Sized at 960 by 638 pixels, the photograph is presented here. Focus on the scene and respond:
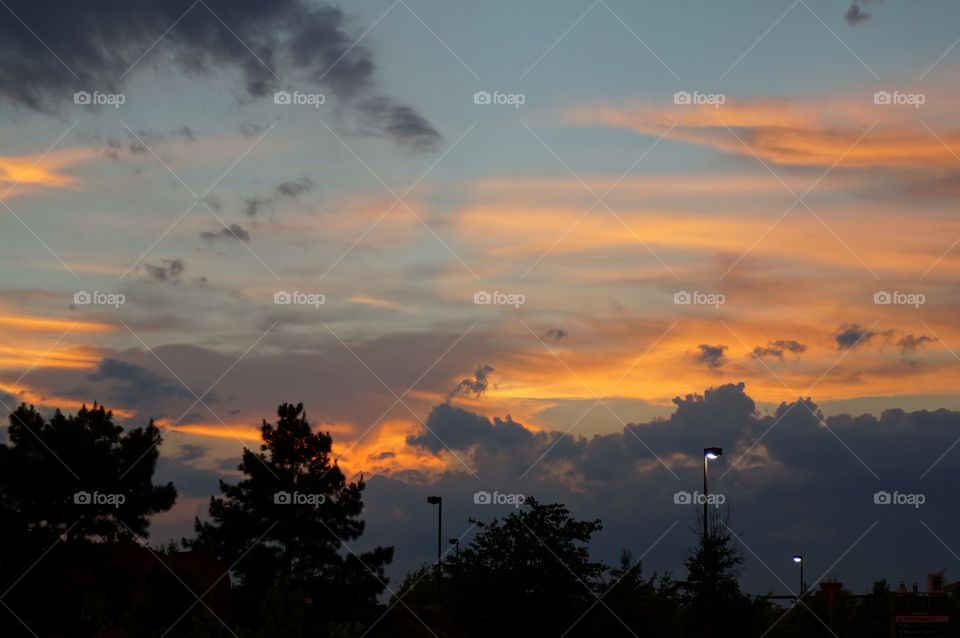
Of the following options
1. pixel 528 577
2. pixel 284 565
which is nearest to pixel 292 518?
pixel 284 565

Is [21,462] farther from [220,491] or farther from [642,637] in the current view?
[642,637]

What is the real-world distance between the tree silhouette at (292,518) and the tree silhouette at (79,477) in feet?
11.2

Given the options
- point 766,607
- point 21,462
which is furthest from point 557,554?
point 21,462

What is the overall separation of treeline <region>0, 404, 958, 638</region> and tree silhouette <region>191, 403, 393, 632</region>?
69 mm

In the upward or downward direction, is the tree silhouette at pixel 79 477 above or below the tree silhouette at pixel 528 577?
above

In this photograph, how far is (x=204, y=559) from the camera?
53.1 metres

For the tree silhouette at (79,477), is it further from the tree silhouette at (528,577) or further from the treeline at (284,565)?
the tree silhouette at (528,577)

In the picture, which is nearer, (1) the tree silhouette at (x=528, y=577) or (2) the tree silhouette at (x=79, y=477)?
(1) the tree silhouette at (x=528, y=577)

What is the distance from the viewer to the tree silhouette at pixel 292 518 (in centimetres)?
5016

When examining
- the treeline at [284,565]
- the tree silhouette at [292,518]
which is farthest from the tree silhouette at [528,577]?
the tree silhouette at [292,518]

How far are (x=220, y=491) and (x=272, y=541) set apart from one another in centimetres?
430

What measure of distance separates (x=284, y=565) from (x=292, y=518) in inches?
95.2

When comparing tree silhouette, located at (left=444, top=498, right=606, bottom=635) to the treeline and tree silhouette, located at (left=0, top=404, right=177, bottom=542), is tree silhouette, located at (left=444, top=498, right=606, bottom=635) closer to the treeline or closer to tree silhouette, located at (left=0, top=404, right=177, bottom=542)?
the treeline

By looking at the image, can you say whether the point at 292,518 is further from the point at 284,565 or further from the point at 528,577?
the point at 528,577
